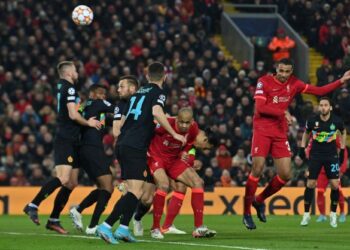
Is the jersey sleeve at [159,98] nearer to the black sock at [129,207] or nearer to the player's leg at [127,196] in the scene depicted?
the player's leg at [127,196]

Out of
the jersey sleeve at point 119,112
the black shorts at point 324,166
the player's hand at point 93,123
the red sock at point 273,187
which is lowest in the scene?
the red sock at point 273,187

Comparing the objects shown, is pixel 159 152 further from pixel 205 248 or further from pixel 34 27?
pixel 34 27

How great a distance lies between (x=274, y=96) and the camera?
1653 cm

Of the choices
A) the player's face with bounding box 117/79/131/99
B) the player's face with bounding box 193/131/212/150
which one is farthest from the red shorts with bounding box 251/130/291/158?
the player's face with bounding box 117/79/131/99

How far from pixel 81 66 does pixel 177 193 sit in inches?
560

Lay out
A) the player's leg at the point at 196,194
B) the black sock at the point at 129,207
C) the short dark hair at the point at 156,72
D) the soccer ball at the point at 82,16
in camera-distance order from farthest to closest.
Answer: the soccer ball at the point at 82,16
the player's leg at the point at 196,194
the short dark hair at the point at 156,72
the black sock at the point at 129,207

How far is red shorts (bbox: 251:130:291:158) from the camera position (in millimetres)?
16641

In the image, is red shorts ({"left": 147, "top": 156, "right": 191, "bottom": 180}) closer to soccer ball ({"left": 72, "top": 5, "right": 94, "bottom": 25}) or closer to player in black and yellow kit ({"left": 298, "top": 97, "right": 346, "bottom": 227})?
player in black and yellow kit ({"left": 298, "top": 97, "right": 346, "bottom": 227})

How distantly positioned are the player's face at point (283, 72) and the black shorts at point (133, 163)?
3.63 metres

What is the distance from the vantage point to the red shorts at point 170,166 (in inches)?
592

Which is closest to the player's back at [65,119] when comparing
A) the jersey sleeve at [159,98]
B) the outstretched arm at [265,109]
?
the jersey sleeve at [159,98]

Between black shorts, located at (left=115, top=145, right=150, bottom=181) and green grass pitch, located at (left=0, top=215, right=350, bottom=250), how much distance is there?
2.76 feet

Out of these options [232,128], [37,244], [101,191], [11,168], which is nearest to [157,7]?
[232,128]

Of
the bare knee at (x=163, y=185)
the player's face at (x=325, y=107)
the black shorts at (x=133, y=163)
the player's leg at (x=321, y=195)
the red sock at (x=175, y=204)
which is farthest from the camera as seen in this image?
the player's leg at (x=321, y=195)
